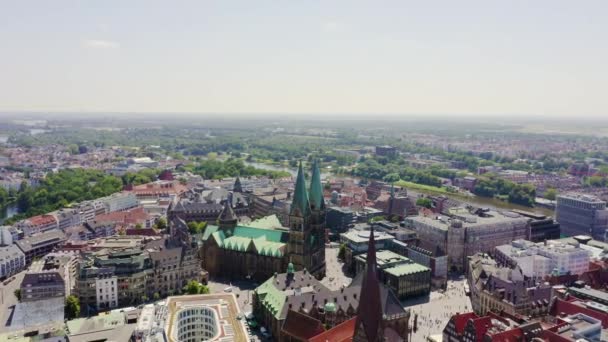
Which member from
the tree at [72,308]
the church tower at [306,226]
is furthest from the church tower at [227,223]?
the tree at [72,308]

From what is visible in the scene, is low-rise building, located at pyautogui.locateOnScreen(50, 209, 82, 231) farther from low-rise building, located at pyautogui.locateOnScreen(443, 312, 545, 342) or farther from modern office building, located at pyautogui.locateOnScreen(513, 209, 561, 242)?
modern office building, located at pyautogui.locateOnScreen(513, 209, 561, 242)

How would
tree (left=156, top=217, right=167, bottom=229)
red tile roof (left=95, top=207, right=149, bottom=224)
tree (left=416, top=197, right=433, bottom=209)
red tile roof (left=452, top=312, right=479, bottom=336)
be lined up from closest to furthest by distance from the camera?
red tile roof (left=452, top=312, right=479, bottom=336)
red tile roof (left=95, top=207, right=149, bottom=224)
tree (left=156, top=217, right=167, bottom=229)
tree (left=416, top=197, right=433, bottom=209)

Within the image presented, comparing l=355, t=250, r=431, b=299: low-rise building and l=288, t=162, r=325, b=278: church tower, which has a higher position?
l=288, t=162, r=325, b=278: church tower

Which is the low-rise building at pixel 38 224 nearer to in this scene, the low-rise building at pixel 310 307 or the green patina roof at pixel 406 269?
the low-rise building at pixel 310 307

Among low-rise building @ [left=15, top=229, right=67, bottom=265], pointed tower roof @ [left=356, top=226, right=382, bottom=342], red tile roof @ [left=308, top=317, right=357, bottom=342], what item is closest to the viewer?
pointed tower roof @ [left=356, top=226, right=382, bottom=342]

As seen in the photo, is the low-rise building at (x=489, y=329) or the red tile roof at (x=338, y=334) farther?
the low-rise building at (x=489, y=329)

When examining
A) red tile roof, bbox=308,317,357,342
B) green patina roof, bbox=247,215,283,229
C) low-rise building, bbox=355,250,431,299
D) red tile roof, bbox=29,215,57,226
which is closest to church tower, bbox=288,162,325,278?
low-rise building, bbox=355,250,431,299
